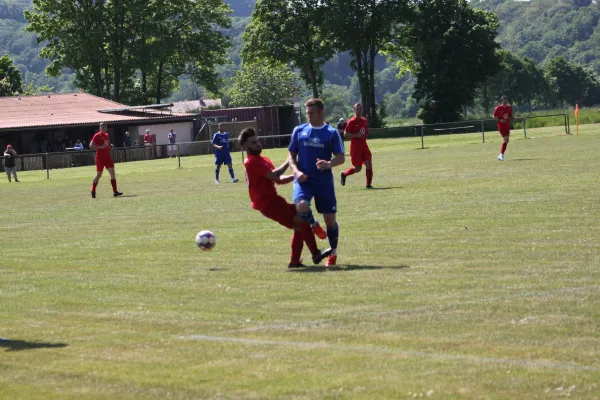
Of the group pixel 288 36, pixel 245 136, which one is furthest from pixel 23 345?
pixel 288 36

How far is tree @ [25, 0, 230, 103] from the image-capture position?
101750 mm

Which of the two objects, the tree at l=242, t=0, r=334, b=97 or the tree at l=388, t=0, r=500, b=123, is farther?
the tree at l=242, t=0, r=334, b=97

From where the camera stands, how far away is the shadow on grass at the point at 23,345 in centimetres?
908

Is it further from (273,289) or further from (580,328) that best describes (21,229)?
(580,328)

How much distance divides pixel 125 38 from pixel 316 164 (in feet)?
304

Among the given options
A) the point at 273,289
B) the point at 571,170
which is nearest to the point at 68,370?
the point at 273,289

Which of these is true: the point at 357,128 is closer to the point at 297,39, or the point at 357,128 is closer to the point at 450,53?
the point at 450,53

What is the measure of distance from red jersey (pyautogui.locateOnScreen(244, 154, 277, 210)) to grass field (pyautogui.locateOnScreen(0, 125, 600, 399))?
0.84 metres

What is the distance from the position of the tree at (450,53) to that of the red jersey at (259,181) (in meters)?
87.7

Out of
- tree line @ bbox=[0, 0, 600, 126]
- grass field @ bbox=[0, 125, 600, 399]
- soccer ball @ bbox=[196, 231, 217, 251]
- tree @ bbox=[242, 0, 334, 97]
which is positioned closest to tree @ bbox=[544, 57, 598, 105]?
tree line @ bbox=[0, 0, 600, 126]

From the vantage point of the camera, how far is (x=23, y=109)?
8806 centimetres

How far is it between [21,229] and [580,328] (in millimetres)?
15404

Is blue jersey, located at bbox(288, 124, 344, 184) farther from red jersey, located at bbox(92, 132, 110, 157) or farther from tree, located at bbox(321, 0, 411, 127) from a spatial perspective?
tree, located at bbox(321, 0, 411, 127)

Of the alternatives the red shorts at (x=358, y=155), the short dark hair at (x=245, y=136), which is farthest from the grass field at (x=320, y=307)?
the red shorts at (x=358, y=155)
